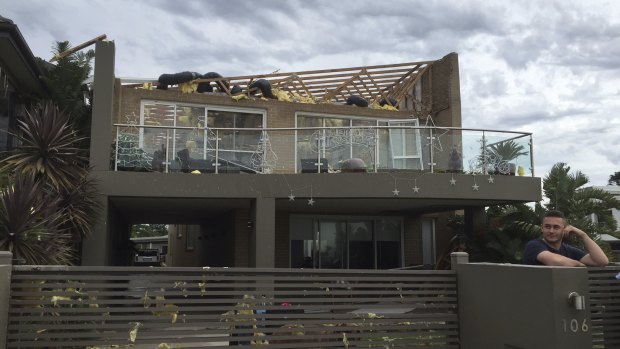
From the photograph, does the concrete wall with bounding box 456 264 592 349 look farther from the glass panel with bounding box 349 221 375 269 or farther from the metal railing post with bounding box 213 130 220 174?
the glass panel with bounding box 349 221 375 269

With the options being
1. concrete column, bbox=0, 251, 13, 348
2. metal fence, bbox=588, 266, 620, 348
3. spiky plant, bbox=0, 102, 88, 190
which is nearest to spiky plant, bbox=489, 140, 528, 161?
metal fence, bbox=588, 266, 620, 348

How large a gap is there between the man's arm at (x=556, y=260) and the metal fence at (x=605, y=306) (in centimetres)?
97

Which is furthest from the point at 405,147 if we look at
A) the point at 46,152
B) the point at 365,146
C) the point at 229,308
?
the point at 229,308

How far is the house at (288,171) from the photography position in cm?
1202

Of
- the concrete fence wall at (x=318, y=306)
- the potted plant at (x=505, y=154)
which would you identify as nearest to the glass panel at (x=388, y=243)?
the potted plant at (x=505, y=154)

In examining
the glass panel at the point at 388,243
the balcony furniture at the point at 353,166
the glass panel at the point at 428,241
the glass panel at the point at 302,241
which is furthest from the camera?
the glass panel at the point at 428,241

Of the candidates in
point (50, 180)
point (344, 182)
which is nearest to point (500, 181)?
point (344, 182)

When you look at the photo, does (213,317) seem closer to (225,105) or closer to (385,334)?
(385,334)

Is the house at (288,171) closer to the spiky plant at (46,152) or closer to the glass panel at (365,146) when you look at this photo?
the glass panel at (365,146)

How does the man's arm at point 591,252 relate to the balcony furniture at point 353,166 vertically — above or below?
below

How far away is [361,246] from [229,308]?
35.8ft

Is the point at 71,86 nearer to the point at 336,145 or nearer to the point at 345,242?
the point at 336,145

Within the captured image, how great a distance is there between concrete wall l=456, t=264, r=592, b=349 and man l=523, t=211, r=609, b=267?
0.38 feet

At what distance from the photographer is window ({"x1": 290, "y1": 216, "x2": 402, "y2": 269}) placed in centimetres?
1555
